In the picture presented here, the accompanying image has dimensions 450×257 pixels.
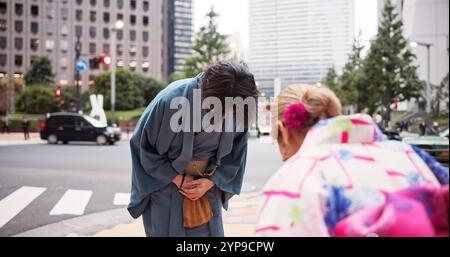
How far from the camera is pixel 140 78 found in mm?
37500

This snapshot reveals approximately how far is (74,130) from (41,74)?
27125 millimetres

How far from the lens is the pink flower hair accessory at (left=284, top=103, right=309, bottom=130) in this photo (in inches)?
38.1

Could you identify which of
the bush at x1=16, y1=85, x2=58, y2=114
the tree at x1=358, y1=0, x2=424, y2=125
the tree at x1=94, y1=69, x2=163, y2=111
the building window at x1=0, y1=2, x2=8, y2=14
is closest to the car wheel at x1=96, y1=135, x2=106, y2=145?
the building window at x1=0, y1=2, x2=8, y2=14

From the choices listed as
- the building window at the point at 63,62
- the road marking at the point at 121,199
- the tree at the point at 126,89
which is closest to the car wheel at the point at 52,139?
the road marking at the point at 121,199

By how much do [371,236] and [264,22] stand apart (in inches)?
69.9

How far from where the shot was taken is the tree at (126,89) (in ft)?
115

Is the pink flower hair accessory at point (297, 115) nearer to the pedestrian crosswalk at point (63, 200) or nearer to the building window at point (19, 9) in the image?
the pedestrian crosswalk at point (63, 200)

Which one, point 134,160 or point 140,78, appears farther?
point 140,78

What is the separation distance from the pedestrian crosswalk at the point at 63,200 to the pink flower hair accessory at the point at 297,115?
6.33ft

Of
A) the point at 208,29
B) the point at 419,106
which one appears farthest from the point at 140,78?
the point at 419,106

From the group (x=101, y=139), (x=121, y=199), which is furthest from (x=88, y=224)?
(x=101, y=139)

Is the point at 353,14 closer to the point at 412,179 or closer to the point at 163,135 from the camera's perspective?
the point at 163,135

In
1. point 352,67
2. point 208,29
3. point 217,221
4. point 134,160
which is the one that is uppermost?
point 208,29

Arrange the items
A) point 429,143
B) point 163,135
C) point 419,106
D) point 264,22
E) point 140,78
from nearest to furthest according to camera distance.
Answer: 1. point 163,135
2. point 264,22
3. point 429,143
4. point 419,106
5. point 140,78
